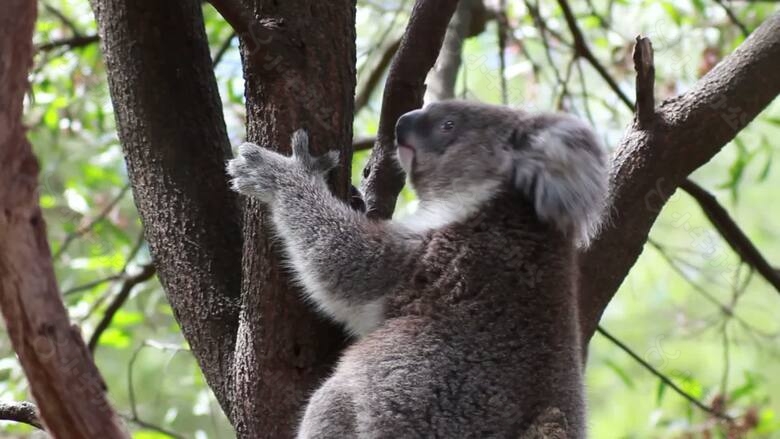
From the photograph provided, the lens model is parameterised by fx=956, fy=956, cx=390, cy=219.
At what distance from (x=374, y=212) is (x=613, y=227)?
2.19 ft

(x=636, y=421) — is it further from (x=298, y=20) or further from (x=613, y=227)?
(x=298, y=20)

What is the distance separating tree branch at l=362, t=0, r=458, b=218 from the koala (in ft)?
0.17

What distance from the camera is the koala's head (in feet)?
8.29

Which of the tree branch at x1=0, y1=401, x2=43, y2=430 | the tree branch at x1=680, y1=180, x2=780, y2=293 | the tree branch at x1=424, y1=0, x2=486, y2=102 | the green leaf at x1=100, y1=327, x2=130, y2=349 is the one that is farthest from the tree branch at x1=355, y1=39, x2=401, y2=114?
the tree branch at x1=0, y1=401, x2=43, y2=430

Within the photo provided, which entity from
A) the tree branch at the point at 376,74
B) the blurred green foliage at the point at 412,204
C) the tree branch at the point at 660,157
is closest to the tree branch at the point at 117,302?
the blurred green foliage at the point at 412,204

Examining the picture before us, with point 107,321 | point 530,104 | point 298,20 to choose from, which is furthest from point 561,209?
point 530,104

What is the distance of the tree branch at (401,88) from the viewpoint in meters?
2.57

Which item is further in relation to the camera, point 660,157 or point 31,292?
point 660,157

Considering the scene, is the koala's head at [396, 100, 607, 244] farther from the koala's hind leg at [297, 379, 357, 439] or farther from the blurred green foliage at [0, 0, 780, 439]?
the blurred green foliage at [0, 0, 780, 439]

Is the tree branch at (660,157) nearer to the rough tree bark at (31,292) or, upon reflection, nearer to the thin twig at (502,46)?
the thin twig at (502,46)

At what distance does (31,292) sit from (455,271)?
1.24m

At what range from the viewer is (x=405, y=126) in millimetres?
2643

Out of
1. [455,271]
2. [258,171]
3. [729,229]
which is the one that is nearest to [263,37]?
[258,171]

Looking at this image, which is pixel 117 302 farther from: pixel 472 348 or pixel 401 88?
pixel 472 348
